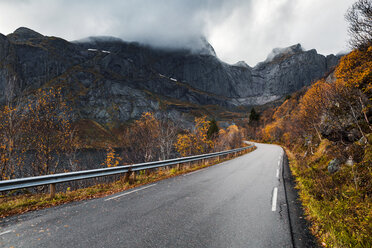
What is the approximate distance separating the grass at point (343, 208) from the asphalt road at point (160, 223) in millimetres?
648

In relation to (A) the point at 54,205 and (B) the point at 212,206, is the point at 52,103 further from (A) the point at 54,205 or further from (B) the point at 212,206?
(B) the point at 212,206

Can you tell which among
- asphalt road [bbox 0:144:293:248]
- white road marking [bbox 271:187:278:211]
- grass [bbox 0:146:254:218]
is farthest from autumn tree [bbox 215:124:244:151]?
asphalt road [bbox 0:144:293:248]

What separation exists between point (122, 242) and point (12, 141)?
1136cm

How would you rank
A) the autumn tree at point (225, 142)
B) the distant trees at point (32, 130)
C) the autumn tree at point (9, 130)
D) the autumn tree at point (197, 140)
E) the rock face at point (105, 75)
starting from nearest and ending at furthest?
the autumn tree at point (9, 130) < the distant trees at point (32, 130) < the autumn tree at point (197, 140) < the autumn tree at point (225, 142) < the rock face at point (105, 75)

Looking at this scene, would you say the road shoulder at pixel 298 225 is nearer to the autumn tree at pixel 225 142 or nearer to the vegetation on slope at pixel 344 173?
the vegetation on slope at pixel 344 173

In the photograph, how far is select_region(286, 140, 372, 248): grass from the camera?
2.97m

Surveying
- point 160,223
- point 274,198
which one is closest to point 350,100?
point 274,198

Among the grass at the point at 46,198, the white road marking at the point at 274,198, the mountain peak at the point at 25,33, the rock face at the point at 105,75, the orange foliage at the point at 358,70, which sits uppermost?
the mountain peak at the point at 25,33

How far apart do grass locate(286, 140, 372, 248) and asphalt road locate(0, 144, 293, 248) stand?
648 mm

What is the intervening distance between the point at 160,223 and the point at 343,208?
15.1 ft

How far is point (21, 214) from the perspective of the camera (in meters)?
4.45

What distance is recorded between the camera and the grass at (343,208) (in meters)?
2.97

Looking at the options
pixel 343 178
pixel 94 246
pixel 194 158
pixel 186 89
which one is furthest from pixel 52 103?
pixel 186 89

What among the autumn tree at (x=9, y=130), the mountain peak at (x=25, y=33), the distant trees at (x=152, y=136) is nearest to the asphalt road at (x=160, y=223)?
the autumn tree at (x=9, y=130)
